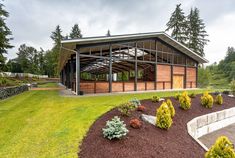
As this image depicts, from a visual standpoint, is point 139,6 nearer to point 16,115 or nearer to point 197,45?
point 16,115

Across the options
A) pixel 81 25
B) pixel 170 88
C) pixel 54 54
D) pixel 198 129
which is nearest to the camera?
pixel 198 129

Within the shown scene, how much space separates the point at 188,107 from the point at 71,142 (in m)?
6.80

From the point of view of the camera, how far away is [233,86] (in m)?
15.4

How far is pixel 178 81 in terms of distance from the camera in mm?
20031

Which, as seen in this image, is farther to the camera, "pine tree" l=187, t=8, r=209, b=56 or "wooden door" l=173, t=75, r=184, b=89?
"pine tree" l=187, t=8, r=209, b=56

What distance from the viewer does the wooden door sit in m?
19.6

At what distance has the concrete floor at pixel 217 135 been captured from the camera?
24.3 feet

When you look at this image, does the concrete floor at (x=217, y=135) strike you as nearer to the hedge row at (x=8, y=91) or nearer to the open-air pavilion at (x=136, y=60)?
the open-air pavilion at (x=136, y=60)

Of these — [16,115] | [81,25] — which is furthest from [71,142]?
[81,25]

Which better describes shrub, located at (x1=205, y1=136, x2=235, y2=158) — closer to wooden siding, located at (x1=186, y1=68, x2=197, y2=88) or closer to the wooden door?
the wooden door

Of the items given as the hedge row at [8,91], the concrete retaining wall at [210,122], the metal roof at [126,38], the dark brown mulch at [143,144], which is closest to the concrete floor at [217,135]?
the concrete retaining wall at [210,122]

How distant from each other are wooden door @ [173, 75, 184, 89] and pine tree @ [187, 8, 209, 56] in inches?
721

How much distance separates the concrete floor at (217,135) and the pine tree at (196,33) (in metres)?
28.9

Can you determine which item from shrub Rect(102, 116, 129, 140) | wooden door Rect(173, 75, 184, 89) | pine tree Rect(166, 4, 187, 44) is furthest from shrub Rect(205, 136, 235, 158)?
pine tree Rect(166, 4, 187, 44)
